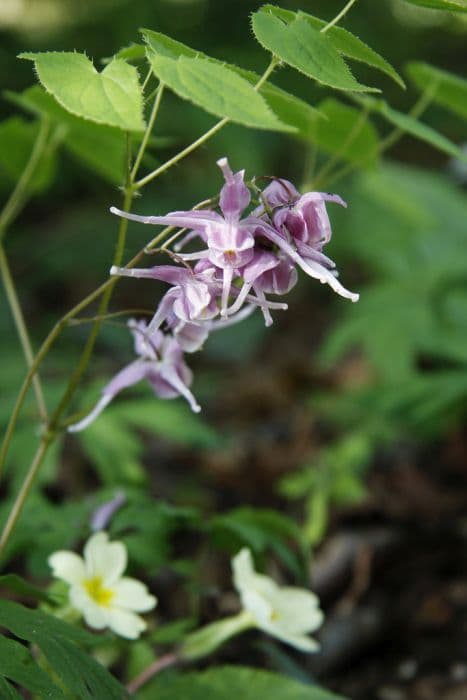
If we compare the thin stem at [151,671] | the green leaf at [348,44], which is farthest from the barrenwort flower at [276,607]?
the green leaf at [348,44]

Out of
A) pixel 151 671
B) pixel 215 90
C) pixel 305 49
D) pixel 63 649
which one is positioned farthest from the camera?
pixel 151 671

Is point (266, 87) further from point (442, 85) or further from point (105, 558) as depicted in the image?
point (105, 558)

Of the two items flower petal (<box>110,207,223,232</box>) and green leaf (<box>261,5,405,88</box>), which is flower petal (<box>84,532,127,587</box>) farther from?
green leaf (<box>261,5,405,88</box>)

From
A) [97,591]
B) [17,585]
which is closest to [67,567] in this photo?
[97,591]

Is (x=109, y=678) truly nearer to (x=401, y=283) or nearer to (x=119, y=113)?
(x=119, y=113)

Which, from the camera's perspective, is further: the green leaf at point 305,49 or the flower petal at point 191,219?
the flower petal at point 191,219

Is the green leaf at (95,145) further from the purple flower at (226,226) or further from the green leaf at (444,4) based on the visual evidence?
the green leaf at (444,4)

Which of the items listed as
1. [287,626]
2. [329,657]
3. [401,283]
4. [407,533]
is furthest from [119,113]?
[401,283]
